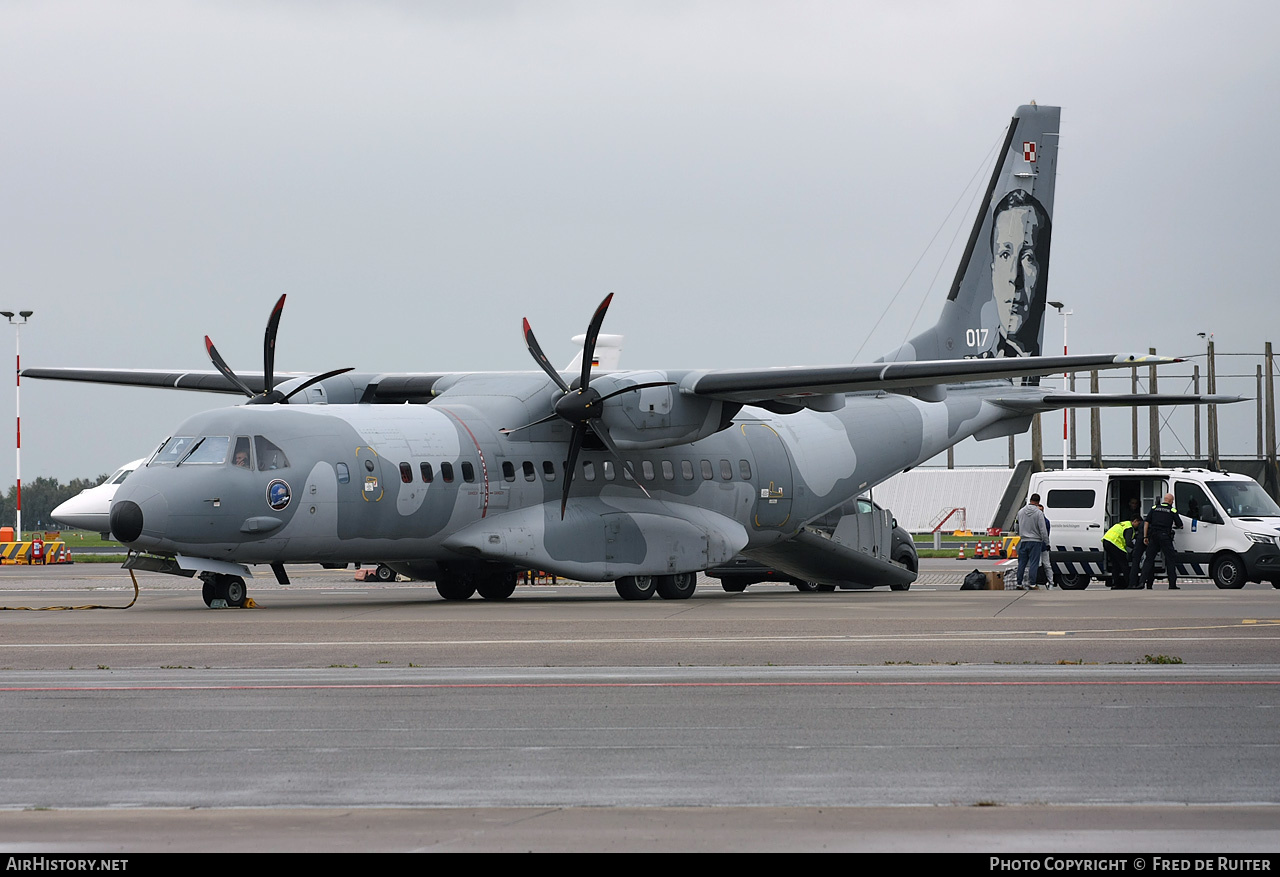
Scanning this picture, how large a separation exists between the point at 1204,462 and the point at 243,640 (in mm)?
71693

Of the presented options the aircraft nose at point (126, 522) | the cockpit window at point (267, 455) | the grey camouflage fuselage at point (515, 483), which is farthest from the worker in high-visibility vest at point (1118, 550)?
the aircraft nose at point (126, 522)

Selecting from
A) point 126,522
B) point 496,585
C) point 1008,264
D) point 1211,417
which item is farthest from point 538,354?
point 1211,417

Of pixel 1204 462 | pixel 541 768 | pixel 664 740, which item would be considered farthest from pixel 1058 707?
pixel 1204 462

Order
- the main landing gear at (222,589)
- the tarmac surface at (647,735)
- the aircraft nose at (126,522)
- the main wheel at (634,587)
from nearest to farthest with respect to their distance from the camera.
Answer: the tarmac surface at (647,735) → the aircraft nose at (126,522) → the main landing gear at (222,589) → the main wheel at (634,587)

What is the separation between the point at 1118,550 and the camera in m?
27.0

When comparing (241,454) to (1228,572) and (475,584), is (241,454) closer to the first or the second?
(475,584)

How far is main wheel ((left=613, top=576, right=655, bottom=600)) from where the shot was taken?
81.8ft

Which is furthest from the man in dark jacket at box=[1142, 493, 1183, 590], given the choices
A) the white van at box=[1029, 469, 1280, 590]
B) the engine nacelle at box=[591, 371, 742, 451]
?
the engine nacelle at box=[591, 371, 742, 451]

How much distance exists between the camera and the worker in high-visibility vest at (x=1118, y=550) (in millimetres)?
27047

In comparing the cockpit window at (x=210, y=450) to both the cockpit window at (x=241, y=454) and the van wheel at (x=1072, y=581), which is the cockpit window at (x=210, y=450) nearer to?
the cockpit window at (x=241, y=454)

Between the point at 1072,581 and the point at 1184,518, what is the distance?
96.5 inches

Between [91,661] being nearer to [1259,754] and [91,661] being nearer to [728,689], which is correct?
[728,689]

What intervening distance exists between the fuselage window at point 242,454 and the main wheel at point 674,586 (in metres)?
7.67

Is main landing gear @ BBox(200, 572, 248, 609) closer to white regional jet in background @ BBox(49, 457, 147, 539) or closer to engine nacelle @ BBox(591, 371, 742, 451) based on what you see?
white regional jet in background @ BBox(49, 457, 147, 539)
